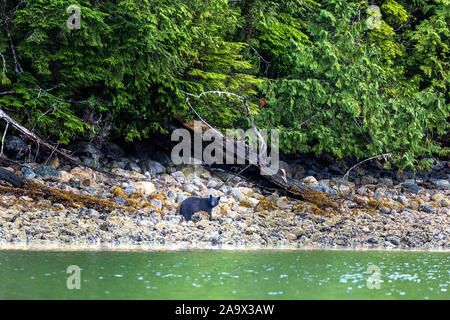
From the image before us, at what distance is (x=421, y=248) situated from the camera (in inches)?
383

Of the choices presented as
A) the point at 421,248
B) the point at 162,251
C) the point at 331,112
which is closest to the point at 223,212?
the point at 162,251

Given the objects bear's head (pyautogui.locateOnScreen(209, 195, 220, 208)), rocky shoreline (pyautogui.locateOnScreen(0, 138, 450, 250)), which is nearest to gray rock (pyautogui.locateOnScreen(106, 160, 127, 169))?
rocky shoreline (pyautogui.locateOnScreen(0, 138, 450, 250))

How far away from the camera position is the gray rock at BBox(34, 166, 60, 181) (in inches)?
435

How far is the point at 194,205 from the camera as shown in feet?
32.5

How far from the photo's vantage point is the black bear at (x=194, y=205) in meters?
9.88

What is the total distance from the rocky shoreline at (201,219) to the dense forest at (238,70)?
150 cm

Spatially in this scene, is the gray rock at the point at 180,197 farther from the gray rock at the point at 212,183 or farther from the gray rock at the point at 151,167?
the gray rock at the point at 151,167

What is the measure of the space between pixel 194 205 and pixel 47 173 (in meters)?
3.32

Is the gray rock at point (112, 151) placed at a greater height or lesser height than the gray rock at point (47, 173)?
greater

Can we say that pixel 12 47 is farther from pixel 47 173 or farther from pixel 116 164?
pixel 116 164

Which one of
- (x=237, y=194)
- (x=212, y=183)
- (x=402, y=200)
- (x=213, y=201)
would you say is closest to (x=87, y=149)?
(x=212, y=183)

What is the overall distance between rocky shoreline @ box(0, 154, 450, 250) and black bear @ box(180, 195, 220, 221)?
5.5 inches

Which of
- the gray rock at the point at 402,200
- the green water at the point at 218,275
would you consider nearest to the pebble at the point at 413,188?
the gray rock at the point at 402,200
